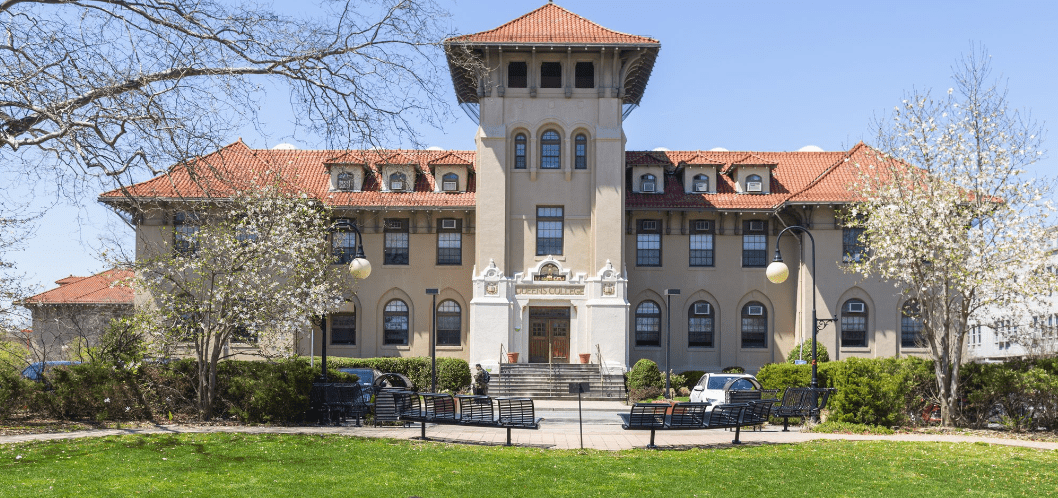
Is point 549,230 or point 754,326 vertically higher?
point 549,230

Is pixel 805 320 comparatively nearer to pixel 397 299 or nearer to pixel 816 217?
pixel 816 217

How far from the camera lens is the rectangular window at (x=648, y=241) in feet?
134

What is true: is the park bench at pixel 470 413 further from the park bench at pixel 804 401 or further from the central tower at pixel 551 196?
the central tower at pixel 551 196

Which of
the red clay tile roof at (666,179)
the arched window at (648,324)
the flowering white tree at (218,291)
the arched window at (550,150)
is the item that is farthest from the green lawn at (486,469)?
the arched window at (648,324)

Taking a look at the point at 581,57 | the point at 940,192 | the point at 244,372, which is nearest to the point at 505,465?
the point at 244,372

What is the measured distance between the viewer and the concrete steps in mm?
35094

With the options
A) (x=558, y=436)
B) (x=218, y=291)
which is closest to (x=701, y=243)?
(x=558, y=436)

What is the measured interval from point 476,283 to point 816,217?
47.2 feet

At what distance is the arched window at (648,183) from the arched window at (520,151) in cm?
583

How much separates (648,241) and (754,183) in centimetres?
540

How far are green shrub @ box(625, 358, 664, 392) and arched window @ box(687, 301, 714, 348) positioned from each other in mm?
5576

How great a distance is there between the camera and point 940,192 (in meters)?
23.0

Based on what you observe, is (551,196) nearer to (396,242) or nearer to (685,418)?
(396,242)

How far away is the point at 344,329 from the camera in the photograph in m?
39.8
